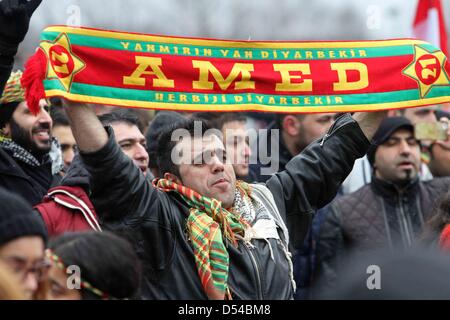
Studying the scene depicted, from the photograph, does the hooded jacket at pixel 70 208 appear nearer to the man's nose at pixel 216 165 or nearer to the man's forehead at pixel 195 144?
the man's forehead at pixel 195 144

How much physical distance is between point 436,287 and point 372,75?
3104mm

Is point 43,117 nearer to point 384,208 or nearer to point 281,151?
point 281,151

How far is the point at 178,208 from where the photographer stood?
175 inches

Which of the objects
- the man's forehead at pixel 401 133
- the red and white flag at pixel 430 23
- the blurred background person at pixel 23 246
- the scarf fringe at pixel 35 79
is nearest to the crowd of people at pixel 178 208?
the blurred background person at pixel 23 246

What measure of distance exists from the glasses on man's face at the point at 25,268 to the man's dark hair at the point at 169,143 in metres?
1.62

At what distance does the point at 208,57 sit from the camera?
4.67m

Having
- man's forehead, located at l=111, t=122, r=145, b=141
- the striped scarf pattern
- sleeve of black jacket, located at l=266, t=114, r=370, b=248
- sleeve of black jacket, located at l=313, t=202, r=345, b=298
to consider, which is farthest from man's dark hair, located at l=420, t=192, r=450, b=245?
man's forehead, located at l=111, t=122, r=145, b=141

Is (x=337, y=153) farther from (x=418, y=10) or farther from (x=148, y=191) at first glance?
(x=418, y=10)

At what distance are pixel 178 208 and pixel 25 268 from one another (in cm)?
142

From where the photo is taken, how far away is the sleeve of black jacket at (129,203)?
398 cm

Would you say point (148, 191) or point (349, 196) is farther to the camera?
point (349, 196)

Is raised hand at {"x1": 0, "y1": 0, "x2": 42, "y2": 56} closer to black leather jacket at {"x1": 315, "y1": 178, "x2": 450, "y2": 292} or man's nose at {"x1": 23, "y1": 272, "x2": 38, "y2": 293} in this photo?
man's nose at {"x1": 23, "y1": 272, "x2": 38, "y2": 293}

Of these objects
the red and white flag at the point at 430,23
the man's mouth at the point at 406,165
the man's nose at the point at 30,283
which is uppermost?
the red and white flag at the point at 430,23

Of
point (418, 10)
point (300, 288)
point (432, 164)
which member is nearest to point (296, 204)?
point (300, 288)
